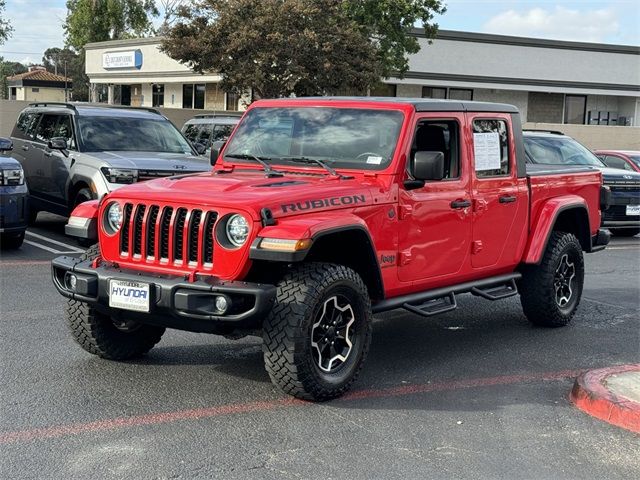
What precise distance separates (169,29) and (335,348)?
2192cm

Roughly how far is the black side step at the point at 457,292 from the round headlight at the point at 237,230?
118 centimetres

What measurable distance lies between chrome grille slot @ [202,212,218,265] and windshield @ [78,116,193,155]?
22.4ft

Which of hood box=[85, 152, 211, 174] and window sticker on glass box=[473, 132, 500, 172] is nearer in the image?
window sticker on glass box=[473, 132, 500, 172]

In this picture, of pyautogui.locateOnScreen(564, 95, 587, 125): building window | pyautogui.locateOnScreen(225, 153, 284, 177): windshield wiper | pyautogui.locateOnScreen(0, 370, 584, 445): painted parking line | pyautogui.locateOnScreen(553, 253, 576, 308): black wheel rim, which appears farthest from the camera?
pyautogui.locateOnScreen(564, 95, 587, 125): building window

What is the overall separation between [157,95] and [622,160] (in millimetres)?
30533

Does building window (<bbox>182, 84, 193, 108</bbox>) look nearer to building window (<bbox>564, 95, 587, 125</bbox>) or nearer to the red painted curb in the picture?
building window (<bbox>564, 95, 587, 125</bbox>)

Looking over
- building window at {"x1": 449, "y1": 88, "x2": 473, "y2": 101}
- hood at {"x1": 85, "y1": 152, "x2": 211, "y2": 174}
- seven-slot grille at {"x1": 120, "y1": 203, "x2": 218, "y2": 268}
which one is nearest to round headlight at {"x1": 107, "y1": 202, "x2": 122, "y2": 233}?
seven-slot grille at {"x1": 120, "y1": 203, "x2": 218, "y2": 268}

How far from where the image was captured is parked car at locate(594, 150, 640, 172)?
16.2 m

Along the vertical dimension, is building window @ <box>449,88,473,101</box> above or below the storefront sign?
below

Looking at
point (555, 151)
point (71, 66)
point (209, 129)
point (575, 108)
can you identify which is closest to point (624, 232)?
point (555, 151)

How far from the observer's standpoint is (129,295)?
507 cm

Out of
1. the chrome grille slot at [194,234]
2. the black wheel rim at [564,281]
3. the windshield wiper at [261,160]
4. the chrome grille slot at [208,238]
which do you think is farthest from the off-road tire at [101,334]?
the black wheel rim at [564,281]

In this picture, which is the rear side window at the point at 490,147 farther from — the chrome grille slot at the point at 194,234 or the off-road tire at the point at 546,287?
the chrome grille slot at the point at 194,234

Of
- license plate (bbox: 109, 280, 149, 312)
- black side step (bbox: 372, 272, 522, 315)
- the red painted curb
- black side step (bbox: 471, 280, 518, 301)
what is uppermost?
license plate (bbox: 109, 280, 149, 312)
